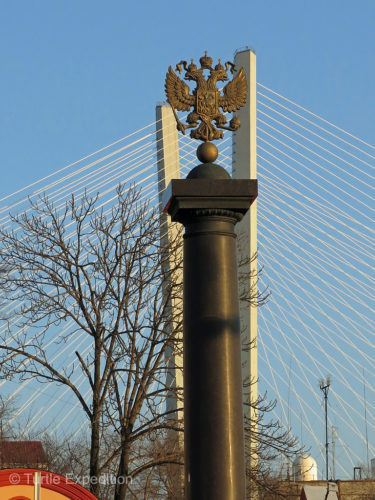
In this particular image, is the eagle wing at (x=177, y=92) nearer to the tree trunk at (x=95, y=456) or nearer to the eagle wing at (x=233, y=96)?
the eagle wing at (x=233, y=96)

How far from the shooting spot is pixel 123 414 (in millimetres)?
17484

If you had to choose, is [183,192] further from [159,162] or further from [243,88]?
[159,162]

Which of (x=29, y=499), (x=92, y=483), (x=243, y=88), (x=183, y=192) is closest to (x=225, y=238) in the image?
(x=183, y=192)

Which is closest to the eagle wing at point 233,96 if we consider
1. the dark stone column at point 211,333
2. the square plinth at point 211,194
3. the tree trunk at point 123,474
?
the dark stone column at point 211,333

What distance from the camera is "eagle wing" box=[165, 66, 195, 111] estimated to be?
9.54m

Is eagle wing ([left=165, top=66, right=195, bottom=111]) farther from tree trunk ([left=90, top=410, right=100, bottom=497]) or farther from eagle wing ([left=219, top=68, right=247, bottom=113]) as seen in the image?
tree trunk ([left=90, top=410, right=100, bottom=497])

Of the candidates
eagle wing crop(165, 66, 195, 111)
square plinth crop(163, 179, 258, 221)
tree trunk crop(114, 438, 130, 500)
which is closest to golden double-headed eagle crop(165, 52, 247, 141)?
eagle wing crop(165, 66, 195, 111)

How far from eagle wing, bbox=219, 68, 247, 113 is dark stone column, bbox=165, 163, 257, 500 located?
621mm

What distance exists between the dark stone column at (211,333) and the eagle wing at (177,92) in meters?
0.64

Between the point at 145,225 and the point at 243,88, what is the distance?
377 inches

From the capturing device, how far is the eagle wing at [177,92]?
954cm

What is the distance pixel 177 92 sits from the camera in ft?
31.3

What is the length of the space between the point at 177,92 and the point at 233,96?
0.56 metres

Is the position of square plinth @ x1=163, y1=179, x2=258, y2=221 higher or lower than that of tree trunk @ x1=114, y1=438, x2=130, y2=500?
higher
